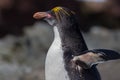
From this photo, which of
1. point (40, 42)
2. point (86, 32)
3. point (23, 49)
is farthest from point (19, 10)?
point (23, 49)

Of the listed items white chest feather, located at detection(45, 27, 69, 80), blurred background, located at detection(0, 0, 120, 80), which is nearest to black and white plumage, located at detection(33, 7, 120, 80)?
white chest feather, located at detection(45, 27, 69, 80)

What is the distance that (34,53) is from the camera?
7.00 meters

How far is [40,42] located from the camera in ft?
25.1

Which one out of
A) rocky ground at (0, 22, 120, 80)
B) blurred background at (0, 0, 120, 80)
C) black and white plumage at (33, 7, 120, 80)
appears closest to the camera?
black and white plumage at (33, 7, 120, 80)

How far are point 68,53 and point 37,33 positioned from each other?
4.92 meters

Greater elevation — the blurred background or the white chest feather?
the white chest feather

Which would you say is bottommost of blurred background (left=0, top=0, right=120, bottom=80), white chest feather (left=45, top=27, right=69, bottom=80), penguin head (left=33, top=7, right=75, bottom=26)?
blurred background (left=0, top=0, right=120, bottom=80)

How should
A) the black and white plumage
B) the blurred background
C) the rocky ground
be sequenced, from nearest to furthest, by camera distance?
the black and white plumage → the rocky ground → the blurred background

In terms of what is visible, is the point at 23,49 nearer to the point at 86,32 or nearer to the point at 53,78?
the point at 86,32

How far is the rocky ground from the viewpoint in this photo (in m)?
5.82

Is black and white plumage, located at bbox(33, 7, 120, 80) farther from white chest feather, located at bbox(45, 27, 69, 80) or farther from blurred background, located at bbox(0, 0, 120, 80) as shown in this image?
blurred background, located at bbox(0, 0, 120, 80)

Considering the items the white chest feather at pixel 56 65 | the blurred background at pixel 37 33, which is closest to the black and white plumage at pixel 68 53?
the white chest feather at pixel 56 65

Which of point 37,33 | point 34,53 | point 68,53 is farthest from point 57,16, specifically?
point 37,33

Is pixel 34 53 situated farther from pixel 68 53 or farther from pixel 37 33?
pixel 68 53
